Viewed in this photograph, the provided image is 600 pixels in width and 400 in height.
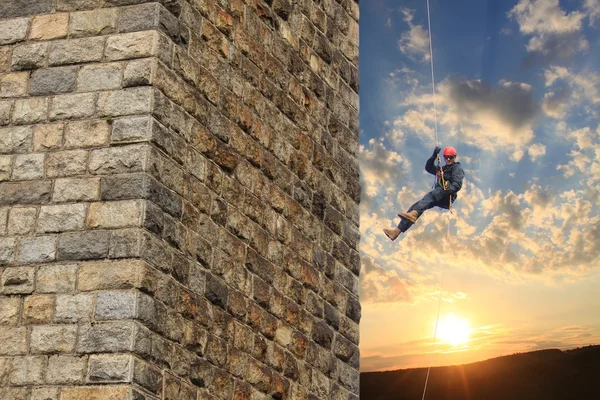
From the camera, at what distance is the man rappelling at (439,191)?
17.8 metres

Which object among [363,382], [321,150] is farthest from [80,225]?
[363,382]

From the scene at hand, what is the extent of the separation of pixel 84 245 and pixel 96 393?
2.92 feet

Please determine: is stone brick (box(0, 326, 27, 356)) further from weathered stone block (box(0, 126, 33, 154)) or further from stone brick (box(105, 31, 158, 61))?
stone brick (box(105, 31, 158, 61))

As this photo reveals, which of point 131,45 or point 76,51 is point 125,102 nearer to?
point 131,45

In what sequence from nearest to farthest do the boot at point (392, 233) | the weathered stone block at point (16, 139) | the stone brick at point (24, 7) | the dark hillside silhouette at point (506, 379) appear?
1. the weathered stone block at point (16, 139)
2. the stone brick at point (24, 7)
3. the boot at point (392, 233)
4. the dark hillside silhouette at point (506, 379)

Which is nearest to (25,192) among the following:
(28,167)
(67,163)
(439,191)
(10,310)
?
(28,167)

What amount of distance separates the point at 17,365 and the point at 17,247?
2.36 feet

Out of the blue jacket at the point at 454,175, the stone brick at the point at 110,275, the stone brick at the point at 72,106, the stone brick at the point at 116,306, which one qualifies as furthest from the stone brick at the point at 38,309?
the blue jacket at the point at 454,175

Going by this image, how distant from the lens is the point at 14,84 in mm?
6637

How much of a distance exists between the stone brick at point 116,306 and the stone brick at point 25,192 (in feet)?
2.64

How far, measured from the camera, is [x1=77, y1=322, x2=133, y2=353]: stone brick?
5.72m

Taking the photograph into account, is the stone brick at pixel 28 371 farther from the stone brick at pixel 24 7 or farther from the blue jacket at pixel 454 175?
the blue jacket at pixel 454 175

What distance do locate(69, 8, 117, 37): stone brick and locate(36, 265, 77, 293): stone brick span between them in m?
1.55

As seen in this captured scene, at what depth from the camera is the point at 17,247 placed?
6.18 meters
